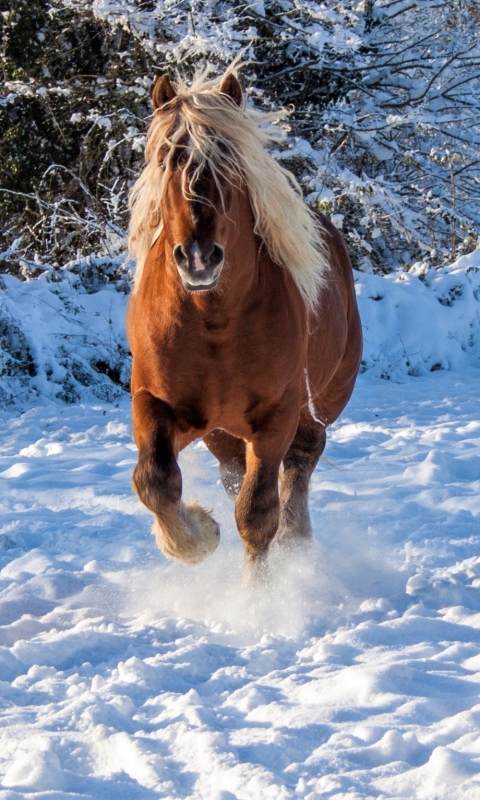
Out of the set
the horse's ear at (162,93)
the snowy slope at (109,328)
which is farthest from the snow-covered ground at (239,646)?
the snowy slope at (109,328)

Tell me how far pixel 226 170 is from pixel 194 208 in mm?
304

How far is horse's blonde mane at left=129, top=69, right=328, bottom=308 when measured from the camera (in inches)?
126

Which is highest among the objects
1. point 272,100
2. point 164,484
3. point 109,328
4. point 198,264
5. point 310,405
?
point 272,100

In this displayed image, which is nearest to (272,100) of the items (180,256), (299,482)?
(299,482)

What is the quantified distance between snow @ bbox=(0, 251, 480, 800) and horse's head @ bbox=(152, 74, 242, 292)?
1.18 meters

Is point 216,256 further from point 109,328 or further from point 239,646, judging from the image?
point 109,328

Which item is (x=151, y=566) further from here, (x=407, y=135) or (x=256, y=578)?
(x=407, y=135)


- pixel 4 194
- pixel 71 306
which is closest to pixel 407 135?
pixel 4 194

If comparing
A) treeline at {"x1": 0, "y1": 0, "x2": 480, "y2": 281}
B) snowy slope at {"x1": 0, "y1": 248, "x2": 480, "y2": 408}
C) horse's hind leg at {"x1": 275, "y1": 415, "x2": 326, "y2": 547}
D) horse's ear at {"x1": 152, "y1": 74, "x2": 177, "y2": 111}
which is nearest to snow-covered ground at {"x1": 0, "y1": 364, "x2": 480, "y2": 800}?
horse's hind leg at {"x1": 275, "y1": 415, "x2": 326, "y2": 547}

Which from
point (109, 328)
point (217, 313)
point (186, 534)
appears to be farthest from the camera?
point (109, 328)

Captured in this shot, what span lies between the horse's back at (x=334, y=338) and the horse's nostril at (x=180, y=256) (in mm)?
1309

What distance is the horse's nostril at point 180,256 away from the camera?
115 inches

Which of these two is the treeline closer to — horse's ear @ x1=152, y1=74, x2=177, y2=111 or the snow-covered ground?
the snow-covered ground

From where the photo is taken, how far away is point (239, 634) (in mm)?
3002
